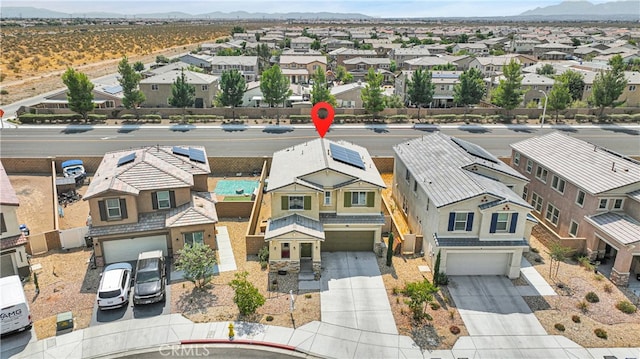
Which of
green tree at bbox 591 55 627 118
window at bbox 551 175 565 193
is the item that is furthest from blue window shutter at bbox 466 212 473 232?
green tree at bbox 591 55 627 118

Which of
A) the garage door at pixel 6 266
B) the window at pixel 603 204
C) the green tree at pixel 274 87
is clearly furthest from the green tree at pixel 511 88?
the garage door at pixel 6 266

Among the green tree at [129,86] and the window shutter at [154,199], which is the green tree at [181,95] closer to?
the green tree at [129,86]

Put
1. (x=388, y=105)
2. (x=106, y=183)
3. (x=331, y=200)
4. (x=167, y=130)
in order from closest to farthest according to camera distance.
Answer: (x=106, y=183), (x=331, y=200), (x=167, y=130), (x=388, y=105)

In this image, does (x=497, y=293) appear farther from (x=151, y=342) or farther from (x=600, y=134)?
(x=600, y=134)

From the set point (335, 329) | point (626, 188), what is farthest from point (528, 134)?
point (335, 329)

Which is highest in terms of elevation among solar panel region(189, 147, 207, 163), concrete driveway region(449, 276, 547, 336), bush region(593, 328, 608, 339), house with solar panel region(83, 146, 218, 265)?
solar panel region(189, 147, 207, 163)

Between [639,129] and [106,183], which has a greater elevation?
[106,183]

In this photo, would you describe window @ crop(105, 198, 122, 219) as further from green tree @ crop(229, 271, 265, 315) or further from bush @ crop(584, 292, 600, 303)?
bush @ crop(584, 292, 600, 303)

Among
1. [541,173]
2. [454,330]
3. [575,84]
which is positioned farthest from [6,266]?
[575,84]
